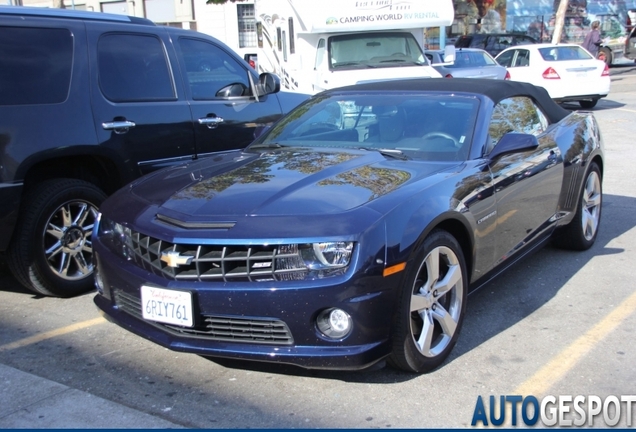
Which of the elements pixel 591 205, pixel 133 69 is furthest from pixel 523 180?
pixel 133 69

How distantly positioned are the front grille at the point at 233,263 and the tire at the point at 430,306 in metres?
0.58

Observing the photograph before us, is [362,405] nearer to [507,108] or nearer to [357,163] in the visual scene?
[357,163]

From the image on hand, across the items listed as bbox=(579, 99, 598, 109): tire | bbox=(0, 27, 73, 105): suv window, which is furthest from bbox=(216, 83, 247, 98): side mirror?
bbox=(579, 99, 598, 109): tire

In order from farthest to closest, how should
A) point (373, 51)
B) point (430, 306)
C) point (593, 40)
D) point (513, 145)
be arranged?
point (593, 40)
point (373, 51)
point (513, 145)
point (430, 306)

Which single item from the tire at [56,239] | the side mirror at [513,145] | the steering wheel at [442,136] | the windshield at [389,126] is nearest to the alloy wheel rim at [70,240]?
the tire at [56,239]

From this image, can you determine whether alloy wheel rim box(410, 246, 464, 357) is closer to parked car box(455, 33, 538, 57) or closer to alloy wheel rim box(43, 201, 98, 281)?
alloy wheel rim box(43, 201, 98, 281)

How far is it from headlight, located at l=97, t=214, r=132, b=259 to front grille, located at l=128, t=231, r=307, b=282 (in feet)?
1.11

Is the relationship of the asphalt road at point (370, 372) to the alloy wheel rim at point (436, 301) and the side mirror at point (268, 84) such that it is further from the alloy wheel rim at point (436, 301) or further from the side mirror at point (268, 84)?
the side mirror at point (268, 84)

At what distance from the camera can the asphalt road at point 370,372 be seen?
3447 millimetres

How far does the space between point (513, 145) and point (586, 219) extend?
1.88 metres

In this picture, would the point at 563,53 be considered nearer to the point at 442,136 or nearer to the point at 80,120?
the point at 442,136

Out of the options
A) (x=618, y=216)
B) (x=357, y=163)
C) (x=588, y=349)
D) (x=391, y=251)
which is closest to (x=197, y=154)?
(x=357, y=163)

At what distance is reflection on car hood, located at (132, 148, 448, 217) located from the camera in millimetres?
3656

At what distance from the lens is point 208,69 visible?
6328mm
